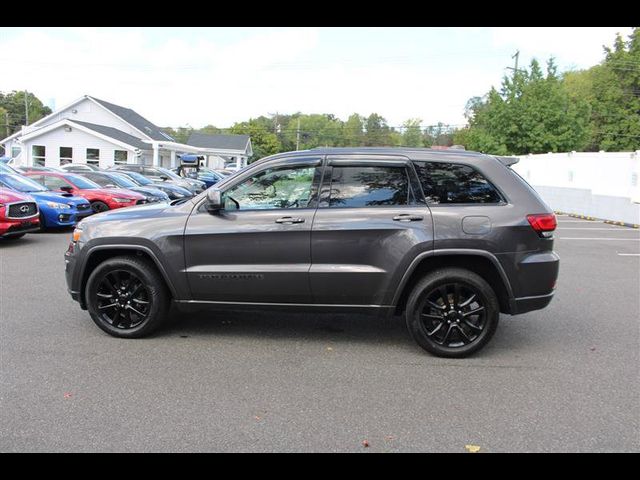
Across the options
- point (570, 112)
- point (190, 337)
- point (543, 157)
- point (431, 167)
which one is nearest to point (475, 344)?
point (431, 167)

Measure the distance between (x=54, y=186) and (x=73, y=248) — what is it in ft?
35.0

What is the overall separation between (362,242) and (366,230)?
11 centimetres

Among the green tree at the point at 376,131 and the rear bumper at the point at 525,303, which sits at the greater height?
the green tree at the point at 376,131

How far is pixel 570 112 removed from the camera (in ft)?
113

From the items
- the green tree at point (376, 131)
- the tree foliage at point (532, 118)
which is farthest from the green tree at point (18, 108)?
the tree foliage at point (532, 118)

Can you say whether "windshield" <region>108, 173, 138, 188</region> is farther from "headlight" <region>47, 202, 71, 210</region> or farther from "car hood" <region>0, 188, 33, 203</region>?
"car hood" <region>0, 188, 33, 203</region>

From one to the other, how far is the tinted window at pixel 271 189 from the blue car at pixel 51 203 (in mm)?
8812

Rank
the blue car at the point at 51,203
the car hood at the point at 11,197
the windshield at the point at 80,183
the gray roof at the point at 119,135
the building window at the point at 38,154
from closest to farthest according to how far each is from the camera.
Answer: the car hood at the point at 11,197 → the blue car at the point at 51,203 → the windshield at the point at 80,183 → the building window at the point at 38,154 → the gray roof at the point at 119,135

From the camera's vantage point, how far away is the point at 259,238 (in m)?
4.66

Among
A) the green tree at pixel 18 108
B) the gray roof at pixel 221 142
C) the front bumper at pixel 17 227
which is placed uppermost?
the green tree at pixel 18 108

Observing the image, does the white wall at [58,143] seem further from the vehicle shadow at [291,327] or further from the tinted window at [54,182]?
the vehicle shadow at [291,327]

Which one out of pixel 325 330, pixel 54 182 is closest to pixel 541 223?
pixel 325 330

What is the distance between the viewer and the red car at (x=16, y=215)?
9.80 metres

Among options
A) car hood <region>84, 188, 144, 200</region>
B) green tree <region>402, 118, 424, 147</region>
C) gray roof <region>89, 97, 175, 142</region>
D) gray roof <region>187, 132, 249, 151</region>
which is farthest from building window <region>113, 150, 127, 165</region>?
green tree <region>402, 118, 424, 147</region>
